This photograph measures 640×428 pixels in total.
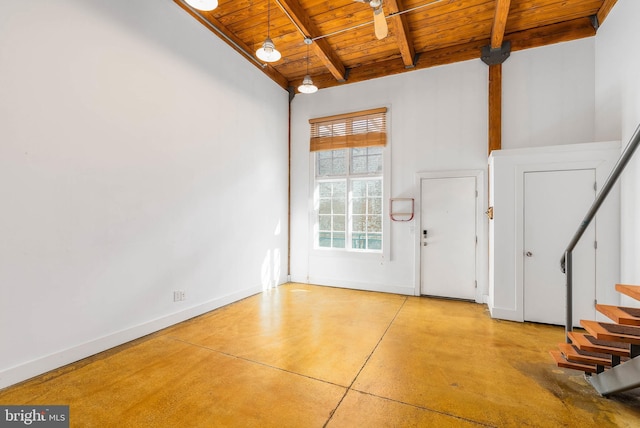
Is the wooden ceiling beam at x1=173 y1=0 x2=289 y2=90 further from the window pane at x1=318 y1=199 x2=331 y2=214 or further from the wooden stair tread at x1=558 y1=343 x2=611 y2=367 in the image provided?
the wooden stair tread at x1=558 y1=343 x2=611 y2=367

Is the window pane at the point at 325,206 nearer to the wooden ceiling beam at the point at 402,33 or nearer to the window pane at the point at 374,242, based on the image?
the window pane at the point at 374,242

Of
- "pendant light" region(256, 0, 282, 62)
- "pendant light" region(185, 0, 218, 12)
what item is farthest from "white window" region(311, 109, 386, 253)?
"pendant light" region(185, 0, 218, 12)

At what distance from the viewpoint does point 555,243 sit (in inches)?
142

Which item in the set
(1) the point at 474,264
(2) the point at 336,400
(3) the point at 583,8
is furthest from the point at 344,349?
(3) the point at 583,8

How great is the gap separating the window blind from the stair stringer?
13.4ft

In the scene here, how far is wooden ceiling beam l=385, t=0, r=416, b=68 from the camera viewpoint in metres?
3.67

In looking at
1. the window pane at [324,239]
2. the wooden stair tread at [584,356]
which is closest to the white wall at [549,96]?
the wooden stair tread at [584,356]

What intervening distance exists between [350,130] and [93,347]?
4928 millimetres

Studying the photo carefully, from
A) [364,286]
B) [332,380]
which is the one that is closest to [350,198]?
[364,286]

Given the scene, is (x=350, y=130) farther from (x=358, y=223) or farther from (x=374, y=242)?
(x=374, y=242)

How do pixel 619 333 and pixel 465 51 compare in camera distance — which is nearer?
pixel 619 333

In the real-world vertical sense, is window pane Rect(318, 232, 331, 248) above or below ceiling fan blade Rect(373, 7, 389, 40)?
below

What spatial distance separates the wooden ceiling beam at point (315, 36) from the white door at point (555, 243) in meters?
3.58

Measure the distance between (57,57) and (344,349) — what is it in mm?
3891
